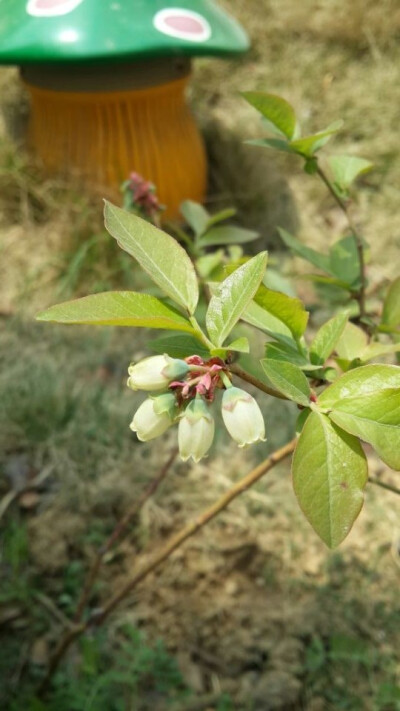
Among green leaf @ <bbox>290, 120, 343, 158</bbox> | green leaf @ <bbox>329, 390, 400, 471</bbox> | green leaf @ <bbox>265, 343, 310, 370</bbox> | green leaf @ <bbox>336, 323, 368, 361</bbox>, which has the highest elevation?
green leaf @ <bbox>290, 120, 343, 158</bbox>

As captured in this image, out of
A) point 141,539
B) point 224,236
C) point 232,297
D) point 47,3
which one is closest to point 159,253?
point 232,297

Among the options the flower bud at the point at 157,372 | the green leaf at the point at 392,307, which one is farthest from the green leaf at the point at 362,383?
the green leaf at the point at 392,307

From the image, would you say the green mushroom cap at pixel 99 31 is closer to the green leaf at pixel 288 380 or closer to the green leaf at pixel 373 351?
the green leaf at pixel 373 351

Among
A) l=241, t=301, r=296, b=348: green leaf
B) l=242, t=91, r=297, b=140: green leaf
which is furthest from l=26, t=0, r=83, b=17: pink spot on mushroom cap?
l=241, t=301, r=296, b=348: green leaf

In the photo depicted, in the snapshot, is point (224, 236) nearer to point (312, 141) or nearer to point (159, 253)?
point (312, 141)

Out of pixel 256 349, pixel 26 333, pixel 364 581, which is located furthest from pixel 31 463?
pixel 256 349

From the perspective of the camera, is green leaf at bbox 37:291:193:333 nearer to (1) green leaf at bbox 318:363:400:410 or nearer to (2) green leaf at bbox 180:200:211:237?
(1) green leaf at bbox 318:363:400:410
